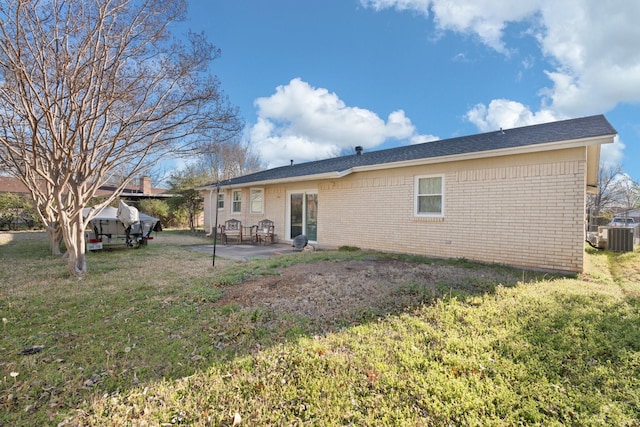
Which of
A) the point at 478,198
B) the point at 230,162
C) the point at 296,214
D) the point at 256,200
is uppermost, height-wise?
the point at 230,162

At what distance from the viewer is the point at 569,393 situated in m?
2.53

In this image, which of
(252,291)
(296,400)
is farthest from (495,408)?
(252,291)

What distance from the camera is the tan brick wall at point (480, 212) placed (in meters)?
6.78

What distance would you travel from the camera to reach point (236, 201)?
16.6m

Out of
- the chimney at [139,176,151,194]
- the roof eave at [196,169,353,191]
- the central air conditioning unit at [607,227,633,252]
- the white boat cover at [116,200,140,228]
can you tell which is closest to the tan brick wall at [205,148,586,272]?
the roof eave at [196,169,353,191]

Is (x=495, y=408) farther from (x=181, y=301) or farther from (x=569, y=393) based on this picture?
(x=181, y=301)

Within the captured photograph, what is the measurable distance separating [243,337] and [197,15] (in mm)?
7363

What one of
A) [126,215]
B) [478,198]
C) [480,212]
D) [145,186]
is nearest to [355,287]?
[480,212]

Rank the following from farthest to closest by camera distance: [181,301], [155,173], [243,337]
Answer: [155,173] → [181,301] → [243,337]

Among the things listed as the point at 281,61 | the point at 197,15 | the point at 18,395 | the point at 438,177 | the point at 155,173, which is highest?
the point at 281,61

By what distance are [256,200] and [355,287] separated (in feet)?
35.6

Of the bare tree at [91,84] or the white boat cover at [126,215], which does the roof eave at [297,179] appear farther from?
the white boat cover at [126,215]

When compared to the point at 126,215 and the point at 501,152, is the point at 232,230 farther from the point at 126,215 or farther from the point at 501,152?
the point at 501,152

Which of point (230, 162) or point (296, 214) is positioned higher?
point (230, 162)
